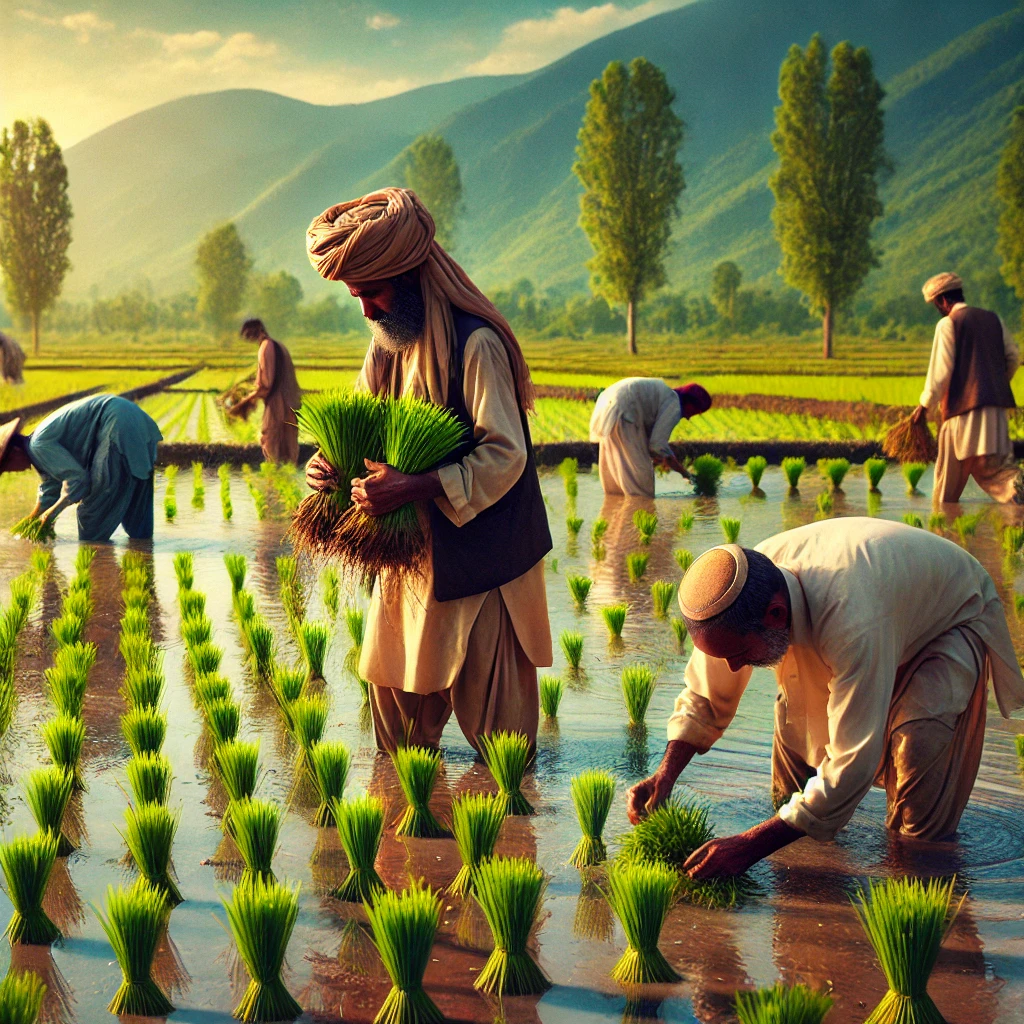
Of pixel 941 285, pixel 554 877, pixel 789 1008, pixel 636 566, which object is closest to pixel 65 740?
pixel 554 877

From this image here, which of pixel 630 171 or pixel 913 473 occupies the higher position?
pixel 630 171

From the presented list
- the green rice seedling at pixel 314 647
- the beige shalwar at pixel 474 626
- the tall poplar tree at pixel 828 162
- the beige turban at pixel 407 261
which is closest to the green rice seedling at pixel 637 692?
the beige shalwar at pixel 474 626

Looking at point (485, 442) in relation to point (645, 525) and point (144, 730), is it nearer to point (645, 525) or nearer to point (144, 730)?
point (144, 730)

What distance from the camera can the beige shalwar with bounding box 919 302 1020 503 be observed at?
349 inches

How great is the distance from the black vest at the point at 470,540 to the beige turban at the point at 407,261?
0.04 meters

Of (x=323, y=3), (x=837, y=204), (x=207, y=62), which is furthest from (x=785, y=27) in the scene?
(x=207, y=62)

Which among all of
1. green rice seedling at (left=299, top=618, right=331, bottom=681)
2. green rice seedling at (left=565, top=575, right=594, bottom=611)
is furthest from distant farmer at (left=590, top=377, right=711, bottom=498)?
green rice seedling at (left=299, top=618, right=331, bottom=681)

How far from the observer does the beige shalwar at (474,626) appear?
11.9ft

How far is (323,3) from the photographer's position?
249ft

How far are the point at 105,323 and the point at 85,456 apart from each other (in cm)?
5867

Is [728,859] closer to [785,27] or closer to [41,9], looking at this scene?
[41,9]

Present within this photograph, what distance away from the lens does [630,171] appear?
98.1ft

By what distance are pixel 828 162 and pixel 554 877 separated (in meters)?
28.4

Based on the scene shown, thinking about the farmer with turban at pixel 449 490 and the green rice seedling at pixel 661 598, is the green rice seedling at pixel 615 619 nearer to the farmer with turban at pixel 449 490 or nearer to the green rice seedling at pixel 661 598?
the green rice seedling at pixel 661 598
